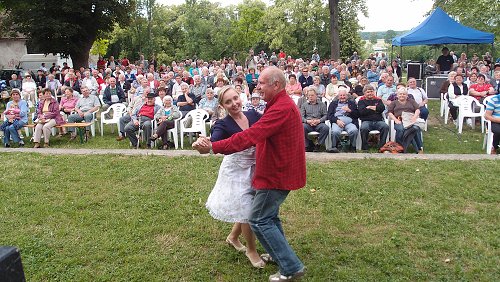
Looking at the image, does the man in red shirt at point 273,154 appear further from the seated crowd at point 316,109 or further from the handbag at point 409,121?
the handbag at point 409,121

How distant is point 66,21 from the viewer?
25.0m

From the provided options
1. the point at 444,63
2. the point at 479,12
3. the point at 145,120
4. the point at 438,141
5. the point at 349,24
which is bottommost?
the point at 438,141

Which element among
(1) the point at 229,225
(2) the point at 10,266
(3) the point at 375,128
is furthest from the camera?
(3) the point at 375,128

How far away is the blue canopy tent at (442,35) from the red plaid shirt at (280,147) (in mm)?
13951

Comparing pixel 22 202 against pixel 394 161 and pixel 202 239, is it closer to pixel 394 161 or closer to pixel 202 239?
pixel 202 239

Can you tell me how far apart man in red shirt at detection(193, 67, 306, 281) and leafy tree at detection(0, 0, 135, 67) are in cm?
2381

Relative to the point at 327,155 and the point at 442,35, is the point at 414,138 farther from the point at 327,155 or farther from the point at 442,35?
the point at 442,35

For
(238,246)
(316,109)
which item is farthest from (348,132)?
(238,246)

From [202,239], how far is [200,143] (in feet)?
5.09

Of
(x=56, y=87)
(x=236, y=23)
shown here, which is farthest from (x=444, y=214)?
(x=236, y=23)

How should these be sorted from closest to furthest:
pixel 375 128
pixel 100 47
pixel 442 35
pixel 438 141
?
pixel 375 128, pixel 438 141, pixel 442 35, pixel 100 47

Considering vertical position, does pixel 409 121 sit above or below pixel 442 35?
below

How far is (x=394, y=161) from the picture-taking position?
22.8ft

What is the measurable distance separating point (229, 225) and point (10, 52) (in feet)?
127
